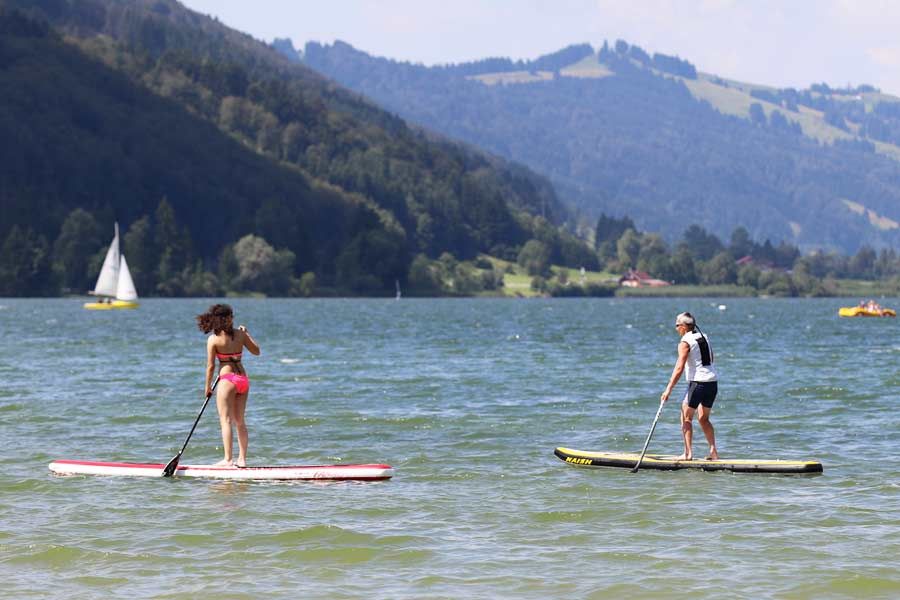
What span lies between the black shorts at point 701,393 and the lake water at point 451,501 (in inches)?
54.2

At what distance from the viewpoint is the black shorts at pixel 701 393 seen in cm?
2573

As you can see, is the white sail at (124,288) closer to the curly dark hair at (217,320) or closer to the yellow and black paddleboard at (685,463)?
the yellow and black paddleboard at (685,463)

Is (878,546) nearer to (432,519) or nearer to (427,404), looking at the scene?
(432,519)

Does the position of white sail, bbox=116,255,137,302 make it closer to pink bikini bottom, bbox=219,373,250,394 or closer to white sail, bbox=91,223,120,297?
white sail, bbox=91,223,120,297

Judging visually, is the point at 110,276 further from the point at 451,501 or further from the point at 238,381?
the point at 451,501

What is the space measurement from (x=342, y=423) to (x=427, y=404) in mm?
6115

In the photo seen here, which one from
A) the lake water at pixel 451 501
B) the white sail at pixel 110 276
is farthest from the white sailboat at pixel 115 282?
the lake water at pixel 451 501

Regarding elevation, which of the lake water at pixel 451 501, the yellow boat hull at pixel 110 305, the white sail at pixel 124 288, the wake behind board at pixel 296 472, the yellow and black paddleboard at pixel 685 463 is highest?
the white sail at pixel 124 288

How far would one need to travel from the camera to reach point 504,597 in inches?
652

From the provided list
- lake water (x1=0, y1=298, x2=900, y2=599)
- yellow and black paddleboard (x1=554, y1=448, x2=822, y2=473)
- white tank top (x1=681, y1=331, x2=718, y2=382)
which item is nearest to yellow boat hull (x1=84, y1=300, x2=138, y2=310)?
lake water (x1=0, y1=298, x2=900, y2=599)

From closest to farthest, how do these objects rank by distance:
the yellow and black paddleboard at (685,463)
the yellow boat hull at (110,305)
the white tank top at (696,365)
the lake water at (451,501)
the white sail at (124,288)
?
the lake water at (451,501)
the yellow and black paddleboard at (685,463)
the white tank top at (696,365)
the yellow boat hull at (110,305)
the white sail at (124,288)

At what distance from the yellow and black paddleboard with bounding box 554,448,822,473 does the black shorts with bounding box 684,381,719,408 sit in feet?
3.65

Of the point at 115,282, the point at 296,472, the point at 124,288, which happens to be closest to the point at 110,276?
the point at 115,282

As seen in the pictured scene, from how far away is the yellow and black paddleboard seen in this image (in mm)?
25391
